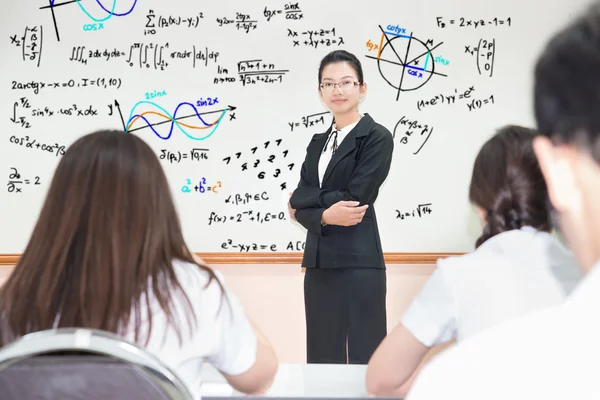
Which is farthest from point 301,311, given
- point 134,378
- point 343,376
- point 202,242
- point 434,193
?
point 134,378

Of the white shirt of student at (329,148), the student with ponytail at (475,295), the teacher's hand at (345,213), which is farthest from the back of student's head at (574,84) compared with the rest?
the white shirt of student at (329,148)

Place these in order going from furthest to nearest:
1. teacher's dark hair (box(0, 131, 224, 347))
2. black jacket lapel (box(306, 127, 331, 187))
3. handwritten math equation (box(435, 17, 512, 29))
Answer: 1. handwritten math equation (box(435, 17, 512, 29))
2. black jacket lapel (box(306, 127, 331, 187))
3. teacher's dark hair (box(0, 131, 224, 347))

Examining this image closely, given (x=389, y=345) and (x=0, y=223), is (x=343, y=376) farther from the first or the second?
(x=0, y=223)

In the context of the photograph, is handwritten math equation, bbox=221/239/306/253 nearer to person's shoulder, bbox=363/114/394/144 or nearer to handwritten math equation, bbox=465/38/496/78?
person's shoulder, bbox=363/114/394/144

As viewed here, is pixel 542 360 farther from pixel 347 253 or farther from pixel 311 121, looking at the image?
pixel 311 121

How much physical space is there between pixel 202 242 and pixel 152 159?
201 cm

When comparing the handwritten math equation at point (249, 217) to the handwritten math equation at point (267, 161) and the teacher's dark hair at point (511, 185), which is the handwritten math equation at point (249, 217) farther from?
the teacher's dark hair at point (511, 185)

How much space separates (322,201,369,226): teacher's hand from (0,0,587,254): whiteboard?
565mm

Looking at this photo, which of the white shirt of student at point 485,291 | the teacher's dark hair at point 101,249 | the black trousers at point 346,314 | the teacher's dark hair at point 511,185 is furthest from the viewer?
the black trousers at point 346,314

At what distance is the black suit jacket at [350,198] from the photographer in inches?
99.0

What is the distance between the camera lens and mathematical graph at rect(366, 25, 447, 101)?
121 inches

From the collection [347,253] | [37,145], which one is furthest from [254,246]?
[37,145]

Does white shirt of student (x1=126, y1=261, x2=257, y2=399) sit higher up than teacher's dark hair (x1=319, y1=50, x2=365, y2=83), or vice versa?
teacher's dark hair (x1=319, y1=50, x2=365, y2=83)

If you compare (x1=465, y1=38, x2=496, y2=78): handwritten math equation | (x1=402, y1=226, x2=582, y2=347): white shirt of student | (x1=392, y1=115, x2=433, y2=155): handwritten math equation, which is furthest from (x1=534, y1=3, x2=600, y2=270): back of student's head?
(x1=465, y1=38, x2=496, y2=78): handwritten math equation
